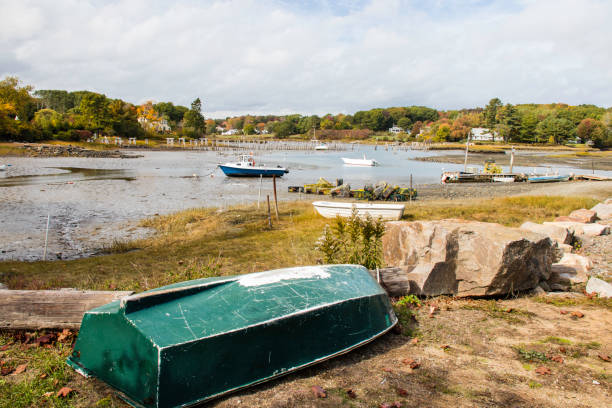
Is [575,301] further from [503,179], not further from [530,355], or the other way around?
[503,179]

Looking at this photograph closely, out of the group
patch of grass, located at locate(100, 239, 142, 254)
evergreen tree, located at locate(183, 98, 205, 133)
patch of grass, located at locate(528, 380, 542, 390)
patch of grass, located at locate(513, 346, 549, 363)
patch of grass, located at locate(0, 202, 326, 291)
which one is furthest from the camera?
evergreen tree, located at locate(183, 98, 205, 133)

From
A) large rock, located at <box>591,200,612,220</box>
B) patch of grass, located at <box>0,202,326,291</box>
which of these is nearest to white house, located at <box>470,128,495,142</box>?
large rock, located at <box>591,200,612,220</box>

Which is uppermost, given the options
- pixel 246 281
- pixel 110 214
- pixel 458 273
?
pixel 246 281

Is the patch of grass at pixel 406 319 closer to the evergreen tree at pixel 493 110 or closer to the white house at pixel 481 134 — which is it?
the white house at pixel 481 134

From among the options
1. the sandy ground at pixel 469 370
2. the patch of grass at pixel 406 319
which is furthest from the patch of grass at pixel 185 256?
the sandy ground at pixel 469 370

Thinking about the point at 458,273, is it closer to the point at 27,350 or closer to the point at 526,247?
the point at 526,247

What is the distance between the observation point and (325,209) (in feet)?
55.7

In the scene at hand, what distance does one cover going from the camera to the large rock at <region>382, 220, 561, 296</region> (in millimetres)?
6672

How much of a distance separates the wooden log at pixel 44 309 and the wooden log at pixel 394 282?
4210mm

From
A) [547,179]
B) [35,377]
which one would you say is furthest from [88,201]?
[547,179]

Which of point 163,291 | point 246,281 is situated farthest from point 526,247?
point 163,291

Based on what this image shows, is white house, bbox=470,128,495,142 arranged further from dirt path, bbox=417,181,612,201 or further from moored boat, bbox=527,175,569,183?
dirt path, bbox=417,181,612,201

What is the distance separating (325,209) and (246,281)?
1202 cm

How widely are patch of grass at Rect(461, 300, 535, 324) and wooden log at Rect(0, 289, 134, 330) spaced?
5.71m
